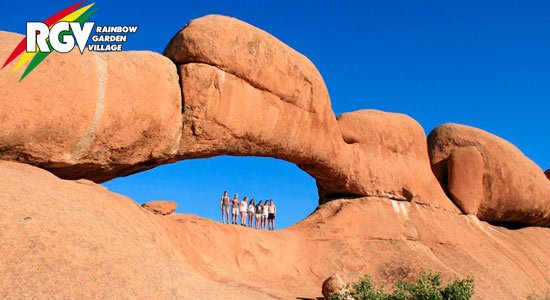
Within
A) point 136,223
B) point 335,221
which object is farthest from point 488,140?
point 136,223

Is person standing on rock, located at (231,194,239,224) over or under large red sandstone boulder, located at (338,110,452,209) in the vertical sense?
under

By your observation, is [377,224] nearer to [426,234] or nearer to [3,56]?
[426,234]

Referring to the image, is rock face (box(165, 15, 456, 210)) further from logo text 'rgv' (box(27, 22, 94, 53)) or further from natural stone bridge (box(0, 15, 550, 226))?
logo text 'rgv' (box(27, 22, 94, 53))

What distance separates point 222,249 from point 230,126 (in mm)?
2706

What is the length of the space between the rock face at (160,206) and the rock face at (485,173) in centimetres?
894

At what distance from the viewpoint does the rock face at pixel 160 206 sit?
11469 mm

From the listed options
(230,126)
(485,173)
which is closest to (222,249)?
(230,126)

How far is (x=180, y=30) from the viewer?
36.7 ft

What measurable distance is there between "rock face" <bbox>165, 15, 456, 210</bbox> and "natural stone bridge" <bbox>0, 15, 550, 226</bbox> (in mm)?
28

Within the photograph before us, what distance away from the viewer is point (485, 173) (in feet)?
56.4

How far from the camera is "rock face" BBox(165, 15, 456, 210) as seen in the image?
35.4 feet

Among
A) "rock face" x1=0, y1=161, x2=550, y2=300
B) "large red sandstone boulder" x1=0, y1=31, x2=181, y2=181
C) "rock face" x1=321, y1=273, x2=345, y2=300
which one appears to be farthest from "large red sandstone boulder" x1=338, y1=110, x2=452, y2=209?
"large red sandstone boulder" x1=0, y1=31, x2=181, y2=181

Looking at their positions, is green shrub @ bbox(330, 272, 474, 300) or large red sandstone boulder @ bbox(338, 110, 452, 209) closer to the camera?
green shrub @ bbox(330, 272, 474, 300)

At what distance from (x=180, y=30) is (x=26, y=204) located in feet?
20.0
